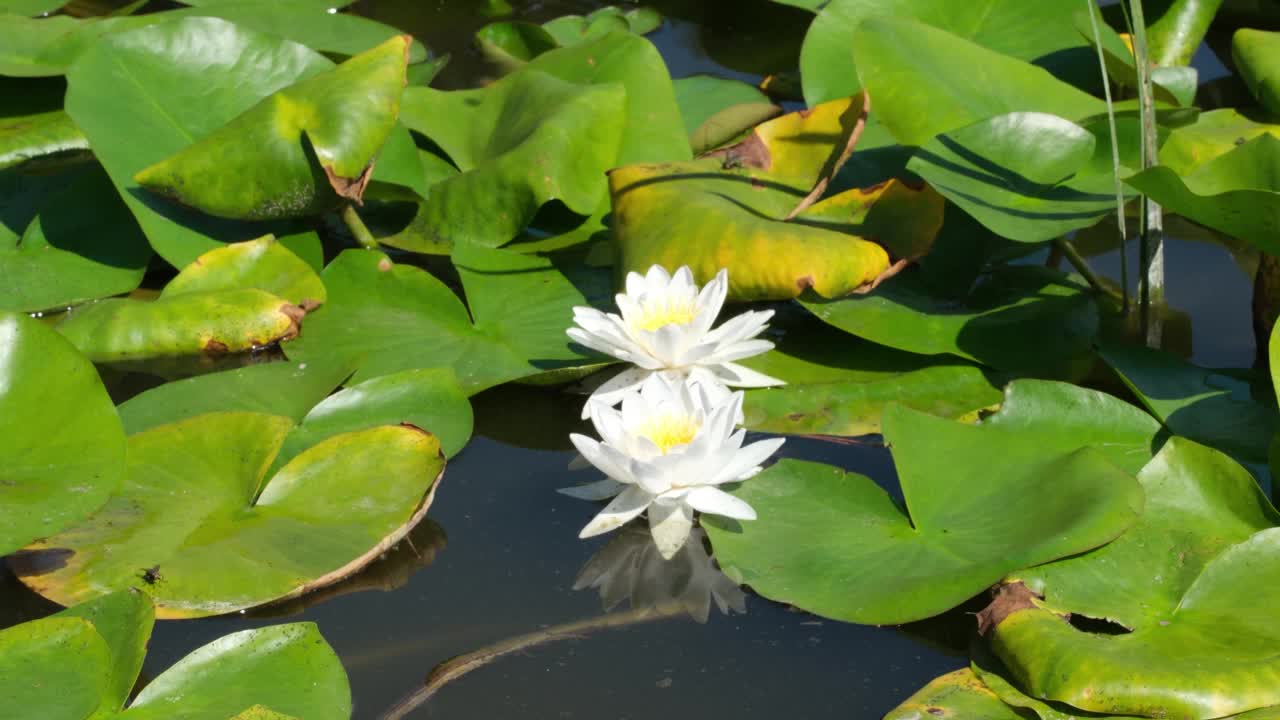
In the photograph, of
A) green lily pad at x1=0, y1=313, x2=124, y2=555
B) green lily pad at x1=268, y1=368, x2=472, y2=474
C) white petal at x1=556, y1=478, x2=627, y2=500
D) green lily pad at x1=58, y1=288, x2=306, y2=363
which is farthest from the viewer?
green lily pad at x1=58, y1=288, x2=306, y2=363

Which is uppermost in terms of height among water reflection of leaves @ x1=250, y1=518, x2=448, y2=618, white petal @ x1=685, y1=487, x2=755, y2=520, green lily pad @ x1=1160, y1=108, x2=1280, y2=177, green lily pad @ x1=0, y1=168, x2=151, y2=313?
green lily pad @ x1=1160, y1=108, x2=1280, y2=177

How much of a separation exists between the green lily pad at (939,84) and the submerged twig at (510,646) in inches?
37.1

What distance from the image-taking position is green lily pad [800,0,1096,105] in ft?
8.14

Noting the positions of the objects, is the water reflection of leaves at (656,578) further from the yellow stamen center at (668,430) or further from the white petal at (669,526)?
the yellow stamen center at (668,430)

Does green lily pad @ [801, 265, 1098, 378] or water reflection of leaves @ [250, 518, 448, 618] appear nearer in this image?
water reflection of leaves @ [250, 518, 448, 618]

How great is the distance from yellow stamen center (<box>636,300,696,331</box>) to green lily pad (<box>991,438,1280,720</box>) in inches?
23.5

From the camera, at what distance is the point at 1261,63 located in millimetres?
2311

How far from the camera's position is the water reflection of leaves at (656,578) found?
1.51 meters

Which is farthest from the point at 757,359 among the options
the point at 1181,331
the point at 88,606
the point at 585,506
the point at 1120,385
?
the point at 88,606

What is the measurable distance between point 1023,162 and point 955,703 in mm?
902

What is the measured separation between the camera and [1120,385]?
1.85 meters

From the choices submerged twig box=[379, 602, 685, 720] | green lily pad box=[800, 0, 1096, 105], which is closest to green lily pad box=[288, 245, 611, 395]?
submerged twig box=[379, 602, 685, 720]

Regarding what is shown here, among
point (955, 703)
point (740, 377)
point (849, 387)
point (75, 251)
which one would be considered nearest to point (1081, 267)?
point (849, 387)

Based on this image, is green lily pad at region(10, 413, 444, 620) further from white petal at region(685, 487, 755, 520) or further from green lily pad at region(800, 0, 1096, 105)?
green lily pad at region(800, 0, 1096, 105)
